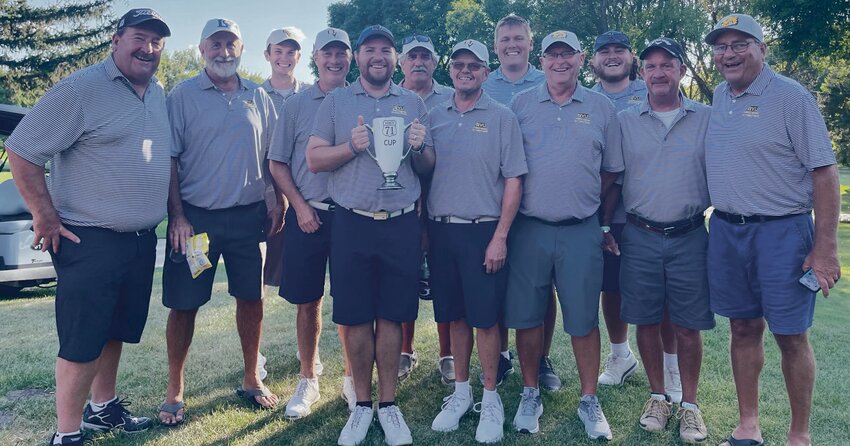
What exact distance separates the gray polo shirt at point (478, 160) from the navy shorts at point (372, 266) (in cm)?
32

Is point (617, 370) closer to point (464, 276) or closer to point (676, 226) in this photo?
point (676, 226)

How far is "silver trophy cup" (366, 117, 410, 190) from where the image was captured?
Answer: 3.52 m

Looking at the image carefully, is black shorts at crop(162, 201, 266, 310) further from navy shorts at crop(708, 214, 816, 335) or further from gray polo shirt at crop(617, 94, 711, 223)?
navy shorts at crop(708, 214, 816, 335)

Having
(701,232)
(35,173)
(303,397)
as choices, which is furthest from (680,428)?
(35,173)

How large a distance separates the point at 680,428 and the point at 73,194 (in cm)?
398

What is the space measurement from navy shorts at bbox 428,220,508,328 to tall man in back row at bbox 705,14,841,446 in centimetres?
137

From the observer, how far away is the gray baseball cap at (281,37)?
563 cm

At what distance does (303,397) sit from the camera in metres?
4.34

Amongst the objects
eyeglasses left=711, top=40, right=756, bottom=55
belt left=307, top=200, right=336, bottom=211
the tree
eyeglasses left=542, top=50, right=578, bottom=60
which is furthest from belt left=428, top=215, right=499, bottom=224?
the tree

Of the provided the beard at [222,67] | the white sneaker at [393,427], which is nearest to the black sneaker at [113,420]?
the white sneaker at [393,427]

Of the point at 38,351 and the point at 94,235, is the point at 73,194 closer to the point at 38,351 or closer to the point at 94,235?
the point at 94,235

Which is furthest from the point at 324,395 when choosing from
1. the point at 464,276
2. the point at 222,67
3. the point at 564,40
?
the point at 564,40

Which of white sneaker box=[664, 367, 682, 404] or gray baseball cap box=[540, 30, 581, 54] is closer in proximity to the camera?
gray baseball cap box=[540, 30, 581, 54]

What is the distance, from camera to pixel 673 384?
452 centimetres
